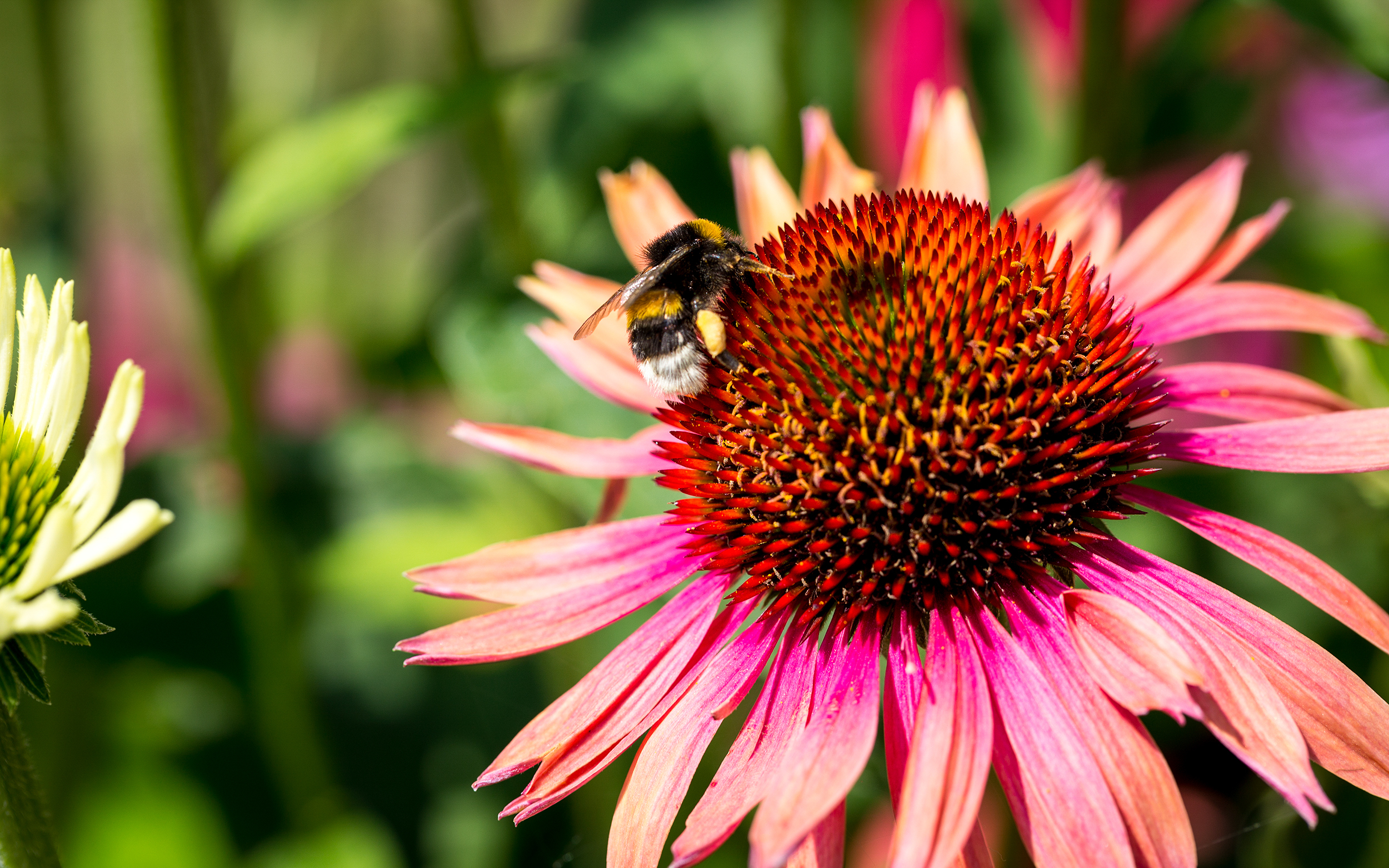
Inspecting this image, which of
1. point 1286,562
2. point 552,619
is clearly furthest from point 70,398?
point 1286,562

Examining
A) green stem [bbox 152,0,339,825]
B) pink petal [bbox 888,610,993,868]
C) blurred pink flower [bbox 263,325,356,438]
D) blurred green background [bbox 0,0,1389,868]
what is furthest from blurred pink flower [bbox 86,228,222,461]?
pink petal [bbox 888,610,993,868]

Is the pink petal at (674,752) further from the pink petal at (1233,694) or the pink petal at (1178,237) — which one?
the pink petal at (1178,237)

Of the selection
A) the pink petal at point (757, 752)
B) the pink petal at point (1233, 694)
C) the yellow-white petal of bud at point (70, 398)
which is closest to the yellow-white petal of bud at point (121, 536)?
the yellow-white petal of bud at point (70, 398)

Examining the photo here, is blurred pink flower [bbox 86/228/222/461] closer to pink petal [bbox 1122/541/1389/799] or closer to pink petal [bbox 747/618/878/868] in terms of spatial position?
pink petal [bbox 747/618/878/868]

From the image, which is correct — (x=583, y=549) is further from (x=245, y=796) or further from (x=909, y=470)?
(x=245, y=796)

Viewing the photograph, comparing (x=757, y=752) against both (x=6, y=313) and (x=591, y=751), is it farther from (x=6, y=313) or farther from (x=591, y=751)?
(x=6, y=313)

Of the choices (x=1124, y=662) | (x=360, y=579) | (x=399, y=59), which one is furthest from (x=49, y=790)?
(x=399, y=59)
